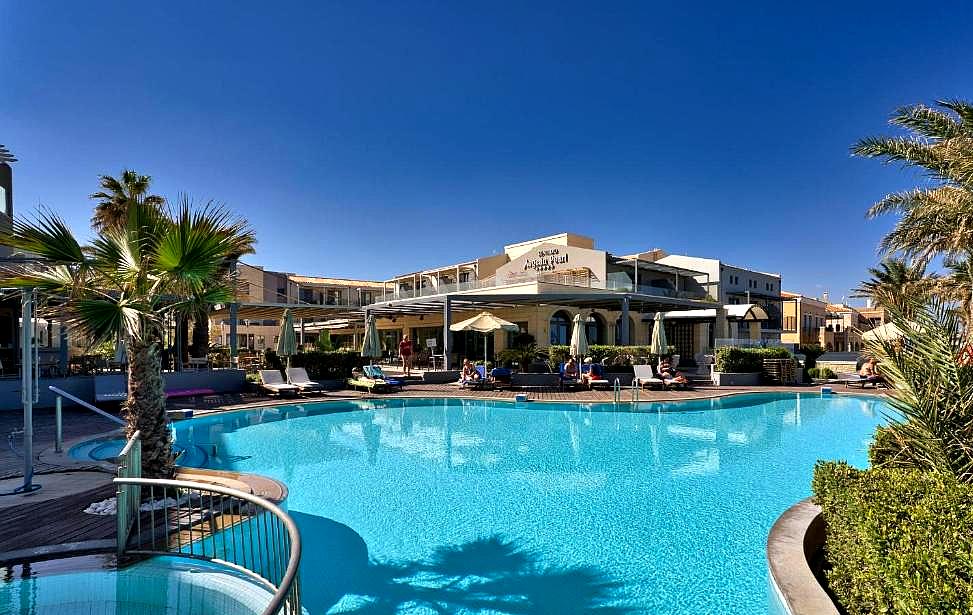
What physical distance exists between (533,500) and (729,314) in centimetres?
2716

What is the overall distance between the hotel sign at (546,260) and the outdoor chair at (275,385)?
17.0 m

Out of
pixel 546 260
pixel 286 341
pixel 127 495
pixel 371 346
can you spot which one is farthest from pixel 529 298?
pixel 127 495

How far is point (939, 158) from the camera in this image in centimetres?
1048

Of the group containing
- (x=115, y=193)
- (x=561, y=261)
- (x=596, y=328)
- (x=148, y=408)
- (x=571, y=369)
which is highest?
(x=115, y=193)

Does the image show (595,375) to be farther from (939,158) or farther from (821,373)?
(939,158)

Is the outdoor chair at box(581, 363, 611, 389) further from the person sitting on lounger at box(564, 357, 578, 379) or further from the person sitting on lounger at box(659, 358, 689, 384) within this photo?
the person sitting on lounger at box(659, 358, 689, 384)

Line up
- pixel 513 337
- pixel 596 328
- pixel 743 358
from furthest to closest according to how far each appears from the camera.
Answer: pixel 596 328 → pixel 513 337 → pixel 743 358

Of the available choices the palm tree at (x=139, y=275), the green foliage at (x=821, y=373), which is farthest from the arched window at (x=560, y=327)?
the palm tree at (x=139, y=275)

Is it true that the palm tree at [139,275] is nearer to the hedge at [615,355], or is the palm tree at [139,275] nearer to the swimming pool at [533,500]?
the swimming pool at [533,500]

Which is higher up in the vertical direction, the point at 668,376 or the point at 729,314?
the point at 729,314

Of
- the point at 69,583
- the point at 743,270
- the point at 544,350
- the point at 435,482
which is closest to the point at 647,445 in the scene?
the point at 435,482

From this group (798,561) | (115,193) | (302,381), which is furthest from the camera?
(115,193)

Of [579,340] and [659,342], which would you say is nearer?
[579,340]

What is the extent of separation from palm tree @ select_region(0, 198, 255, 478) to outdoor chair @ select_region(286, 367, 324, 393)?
1129cm
